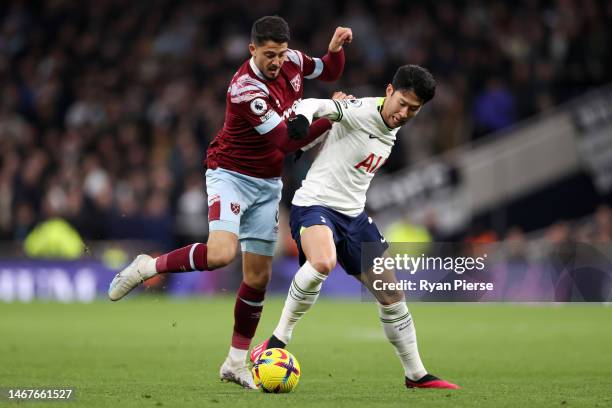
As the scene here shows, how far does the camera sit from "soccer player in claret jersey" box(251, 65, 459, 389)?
24.0 ft

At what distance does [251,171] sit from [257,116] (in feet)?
1.58

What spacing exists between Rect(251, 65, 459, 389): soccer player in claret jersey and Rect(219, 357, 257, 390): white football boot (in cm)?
32

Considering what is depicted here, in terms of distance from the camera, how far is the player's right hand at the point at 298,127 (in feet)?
23.0

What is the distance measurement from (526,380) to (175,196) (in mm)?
11107

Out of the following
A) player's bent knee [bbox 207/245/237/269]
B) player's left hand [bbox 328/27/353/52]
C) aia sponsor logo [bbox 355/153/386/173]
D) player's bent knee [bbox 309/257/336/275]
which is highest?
player's left hand [bbox 328/27/353/52]

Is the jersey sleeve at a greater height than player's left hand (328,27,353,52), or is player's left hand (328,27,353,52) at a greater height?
player's left hand (328,27,353,52)

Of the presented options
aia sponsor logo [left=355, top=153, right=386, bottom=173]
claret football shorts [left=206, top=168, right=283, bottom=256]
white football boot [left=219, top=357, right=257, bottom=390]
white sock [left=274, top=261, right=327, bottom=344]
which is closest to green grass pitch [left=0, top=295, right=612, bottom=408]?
white football boot [left=219, top=357, right=257, bottom=390]

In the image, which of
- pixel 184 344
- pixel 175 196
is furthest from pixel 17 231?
pixel 184 344

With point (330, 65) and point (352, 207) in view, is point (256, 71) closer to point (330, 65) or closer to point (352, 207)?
point (330, 65)

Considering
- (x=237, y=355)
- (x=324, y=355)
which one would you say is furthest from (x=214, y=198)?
(x=324, y=355)

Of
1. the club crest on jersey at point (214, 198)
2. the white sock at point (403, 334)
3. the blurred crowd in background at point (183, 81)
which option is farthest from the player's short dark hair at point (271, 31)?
Result: the blurred crowd in background at point (183, 81)

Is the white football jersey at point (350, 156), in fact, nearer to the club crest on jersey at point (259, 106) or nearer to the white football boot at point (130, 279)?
the club crest on jersey at point (259, 106)

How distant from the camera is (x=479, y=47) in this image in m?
19.0

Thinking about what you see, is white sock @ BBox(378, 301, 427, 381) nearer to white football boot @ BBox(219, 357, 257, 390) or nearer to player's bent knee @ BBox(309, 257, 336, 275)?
player's bent knee @ BBox(309, 257, 336, 275)
